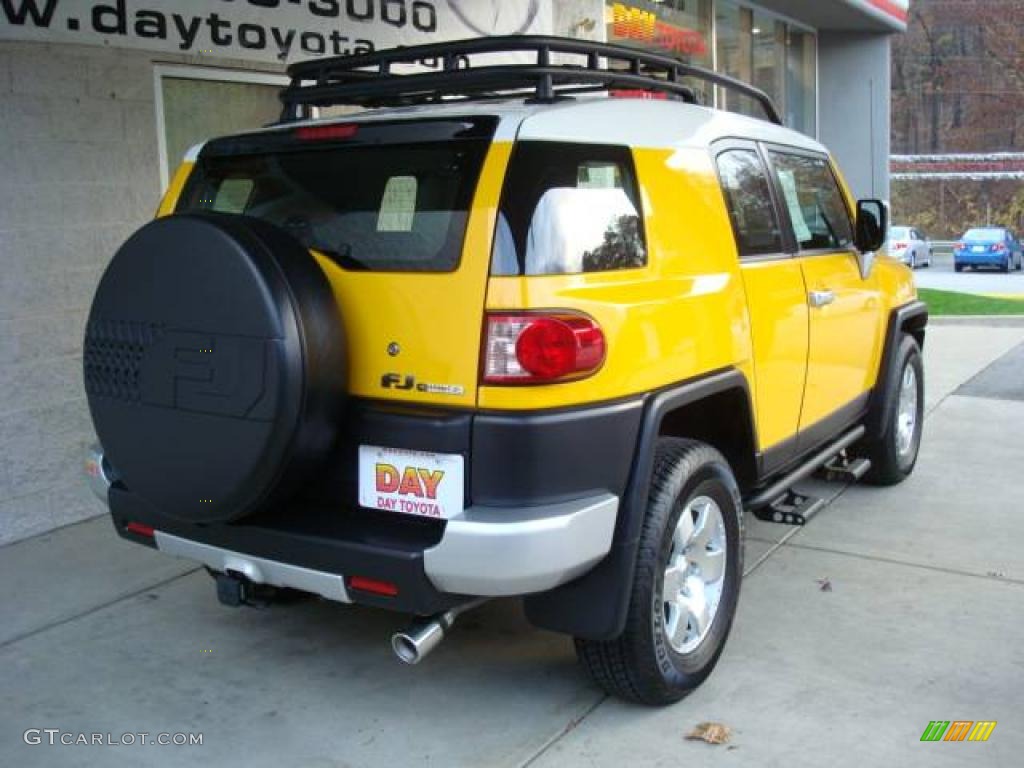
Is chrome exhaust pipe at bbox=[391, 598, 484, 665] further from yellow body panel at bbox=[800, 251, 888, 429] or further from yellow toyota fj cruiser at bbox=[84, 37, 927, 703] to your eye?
yellow body panel at bbox=[800, 251, 888, 429]

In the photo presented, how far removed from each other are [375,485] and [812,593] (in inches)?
89.6

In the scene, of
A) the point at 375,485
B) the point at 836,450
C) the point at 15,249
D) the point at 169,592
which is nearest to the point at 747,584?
the point at 836,450

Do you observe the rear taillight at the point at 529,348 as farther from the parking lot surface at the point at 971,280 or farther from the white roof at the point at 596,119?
the parking lot surface at the point at 971,280

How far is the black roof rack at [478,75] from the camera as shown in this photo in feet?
11.7

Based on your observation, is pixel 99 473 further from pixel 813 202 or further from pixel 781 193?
pixel 813 202

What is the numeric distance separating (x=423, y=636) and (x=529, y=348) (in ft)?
2.99

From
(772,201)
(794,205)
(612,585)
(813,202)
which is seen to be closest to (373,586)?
(612,585)

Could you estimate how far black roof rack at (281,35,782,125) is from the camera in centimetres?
358

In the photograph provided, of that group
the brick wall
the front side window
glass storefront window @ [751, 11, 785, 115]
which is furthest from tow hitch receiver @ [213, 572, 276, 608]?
glass storefront window @ [751, 11, 785, 115]

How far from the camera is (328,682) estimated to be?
3.86 metres

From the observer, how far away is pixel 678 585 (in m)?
3.67

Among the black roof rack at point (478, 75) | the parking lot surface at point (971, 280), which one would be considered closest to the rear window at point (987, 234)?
the parking lot surface at point (971, 280)

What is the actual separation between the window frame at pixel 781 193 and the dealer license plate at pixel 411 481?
88.5 inches

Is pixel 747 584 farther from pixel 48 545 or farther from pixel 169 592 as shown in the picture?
pixel 48 545
